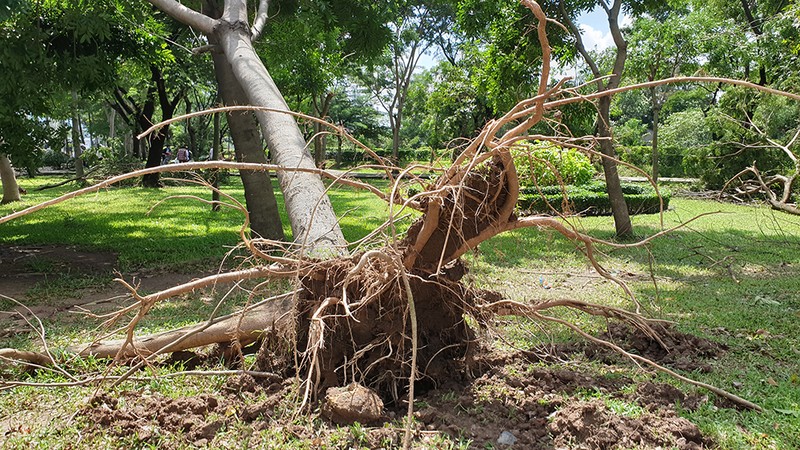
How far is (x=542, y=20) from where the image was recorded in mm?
2375

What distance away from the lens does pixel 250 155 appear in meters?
7.71

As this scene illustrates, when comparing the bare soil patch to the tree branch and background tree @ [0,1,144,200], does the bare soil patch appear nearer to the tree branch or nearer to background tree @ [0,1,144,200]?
the tree branch

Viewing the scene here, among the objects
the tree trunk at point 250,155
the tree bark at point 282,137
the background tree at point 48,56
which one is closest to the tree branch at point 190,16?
the tree bark at point 282,137

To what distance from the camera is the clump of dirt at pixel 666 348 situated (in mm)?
3850

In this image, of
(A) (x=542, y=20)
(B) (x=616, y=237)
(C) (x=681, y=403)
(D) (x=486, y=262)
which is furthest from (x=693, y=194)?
(A) (x=542, y=20)

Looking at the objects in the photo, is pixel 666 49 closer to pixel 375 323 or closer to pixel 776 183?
pixel 776 183

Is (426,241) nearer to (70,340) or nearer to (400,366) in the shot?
(400,366)

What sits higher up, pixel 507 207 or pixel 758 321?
pixel 507 207

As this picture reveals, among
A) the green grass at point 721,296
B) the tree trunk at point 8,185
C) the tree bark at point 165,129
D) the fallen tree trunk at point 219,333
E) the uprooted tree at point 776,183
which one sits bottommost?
the green grass at point 721,296

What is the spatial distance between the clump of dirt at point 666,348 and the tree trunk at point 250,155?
4.85m

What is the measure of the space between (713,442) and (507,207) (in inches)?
62.0

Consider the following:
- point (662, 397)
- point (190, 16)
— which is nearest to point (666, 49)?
point (190, 16)

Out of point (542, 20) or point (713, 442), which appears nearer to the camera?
point (542, 20)

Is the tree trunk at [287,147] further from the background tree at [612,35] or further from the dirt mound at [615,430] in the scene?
the background tree at [612,35]
